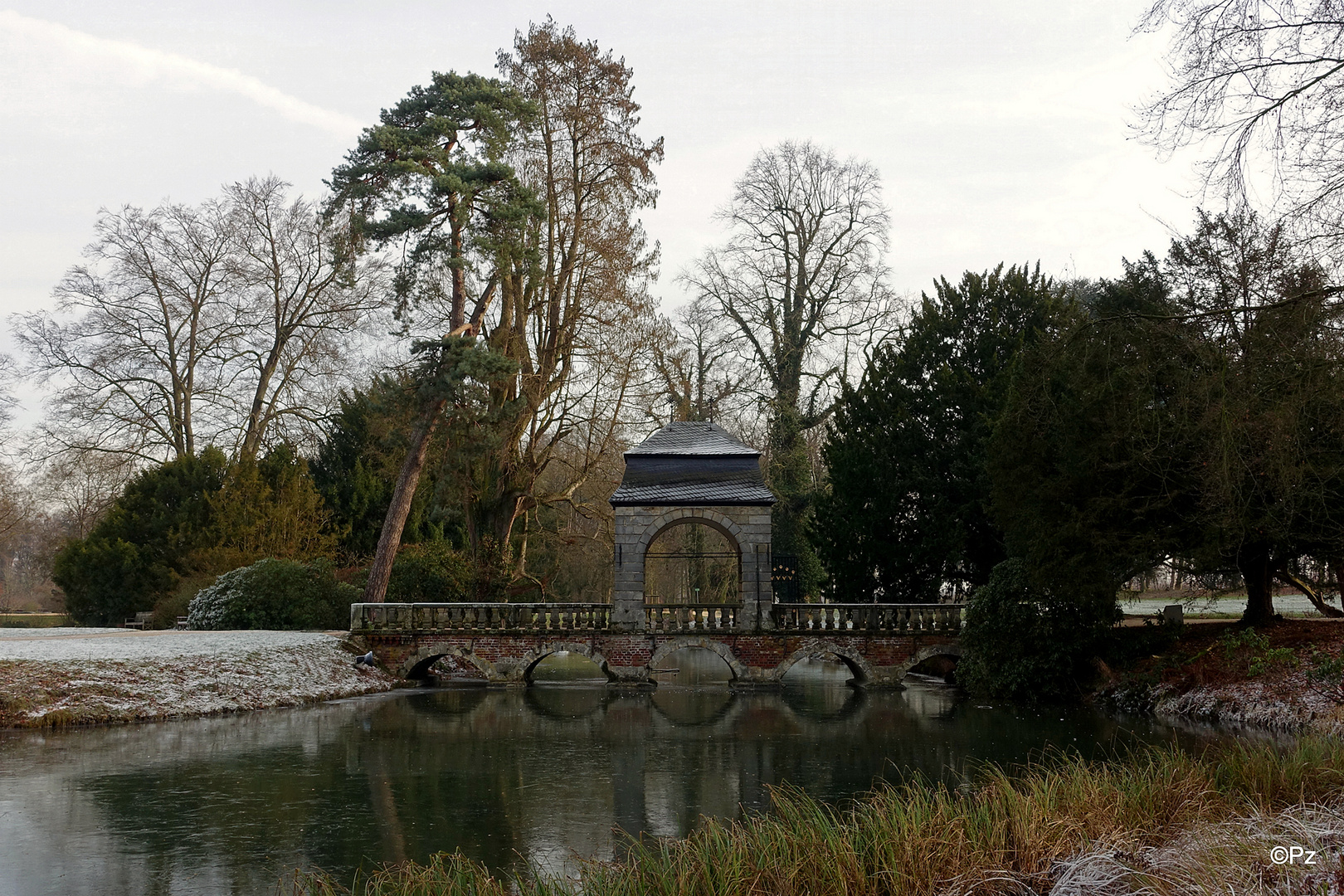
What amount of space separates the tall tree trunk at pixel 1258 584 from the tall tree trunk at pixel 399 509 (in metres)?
15.5

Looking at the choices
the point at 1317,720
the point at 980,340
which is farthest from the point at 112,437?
the point at 1317,720

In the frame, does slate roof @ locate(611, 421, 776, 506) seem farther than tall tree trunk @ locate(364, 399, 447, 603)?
No

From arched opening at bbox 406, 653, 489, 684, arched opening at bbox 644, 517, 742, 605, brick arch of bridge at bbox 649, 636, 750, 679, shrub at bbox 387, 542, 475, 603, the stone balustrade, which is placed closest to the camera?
brick arch of bridge at bbox 649, 636, 750, 679

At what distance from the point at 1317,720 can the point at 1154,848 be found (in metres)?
8.62

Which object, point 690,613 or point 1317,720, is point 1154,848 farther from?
point 690,613

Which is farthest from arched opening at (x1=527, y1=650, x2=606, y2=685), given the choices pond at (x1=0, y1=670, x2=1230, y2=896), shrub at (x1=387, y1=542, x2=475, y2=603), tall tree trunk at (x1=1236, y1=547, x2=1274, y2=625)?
tall tree trunk at (x1=1236, y1=547, x2=1274, y2=625)

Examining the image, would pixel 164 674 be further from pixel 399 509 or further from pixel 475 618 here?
pixel 399 509

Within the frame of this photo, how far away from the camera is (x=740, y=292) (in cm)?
3206

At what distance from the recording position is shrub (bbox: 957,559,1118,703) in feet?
57.4

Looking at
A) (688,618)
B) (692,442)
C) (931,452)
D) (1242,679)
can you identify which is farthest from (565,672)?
(1242,679)

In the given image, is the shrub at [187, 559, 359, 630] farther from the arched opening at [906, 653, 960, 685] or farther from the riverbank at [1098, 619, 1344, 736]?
the riverbank at [1098, 619, 1344, 736]

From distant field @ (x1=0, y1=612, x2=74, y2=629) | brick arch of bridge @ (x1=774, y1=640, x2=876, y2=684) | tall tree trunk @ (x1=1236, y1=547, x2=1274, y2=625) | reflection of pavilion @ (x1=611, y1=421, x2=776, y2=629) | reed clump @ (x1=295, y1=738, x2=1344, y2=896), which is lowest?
brick arch of bridge @ (x1=774, y1=640, x2=876, y2=684)

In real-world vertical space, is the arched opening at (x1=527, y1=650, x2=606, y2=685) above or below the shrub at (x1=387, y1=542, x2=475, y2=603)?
below

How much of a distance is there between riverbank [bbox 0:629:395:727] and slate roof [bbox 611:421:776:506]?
21.1ft
